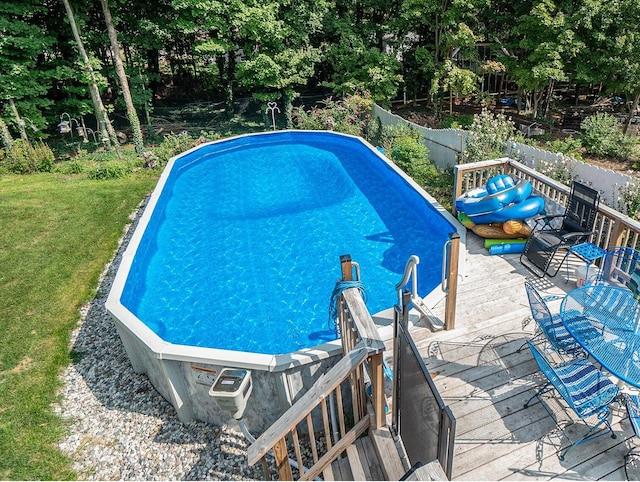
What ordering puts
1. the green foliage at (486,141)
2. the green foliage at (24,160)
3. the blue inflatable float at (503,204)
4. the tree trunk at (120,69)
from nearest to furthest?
the blue inflatable float at (503,204) → the green foliage at (486,141) → the green foliage at (24,160) → the tree trunk at (120,69)

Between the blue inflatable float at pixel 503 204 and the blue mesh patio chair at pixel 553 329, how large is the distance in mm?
2268

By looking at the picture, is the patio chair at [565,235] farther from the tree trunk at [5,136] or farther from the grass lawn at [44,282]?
the tree trunk at [5,136]

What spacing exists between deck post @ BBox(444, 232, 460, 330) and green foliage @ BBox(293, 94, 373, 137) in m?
10.1

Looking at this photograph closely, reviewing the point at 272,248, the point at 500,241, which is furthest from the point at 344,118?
the point at 500,241

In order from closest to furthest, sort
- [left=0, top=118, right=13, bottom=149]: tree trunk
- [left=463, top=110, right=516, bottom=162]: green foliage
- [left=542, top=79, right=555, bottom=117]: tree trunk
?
[left=463, top=110, right=516, bottom=162]: green foliage
[left=0, top=118, right=13, bottom=149]: tree trunk
[left=542, top=79, right=555, bottom=117]: tree trunk

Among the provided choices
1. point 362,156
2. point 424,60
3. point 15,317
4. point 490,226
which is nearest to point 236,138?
point 362,156

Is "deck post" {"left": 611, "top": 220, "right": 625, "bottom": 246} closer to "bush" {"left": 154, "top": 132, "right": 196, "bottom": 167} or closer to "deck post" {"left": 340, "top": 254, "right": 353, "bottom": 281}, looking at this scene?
"deck post" {"left": 340, "top": 254, "right": 353, "bottom": 281}

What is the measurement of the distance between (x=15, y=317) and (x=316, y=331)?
4564mm

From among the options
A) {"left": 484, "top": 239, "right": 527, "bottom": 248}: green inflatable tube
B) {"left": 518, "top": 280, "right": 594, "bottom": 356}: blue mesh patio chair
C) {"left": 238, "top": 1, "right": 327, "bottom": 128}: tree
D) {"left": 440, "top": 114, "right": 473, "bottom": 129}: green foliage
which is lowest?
{"left": 440, "top": 114, "right": 473, "bottom": 129}: green foliage

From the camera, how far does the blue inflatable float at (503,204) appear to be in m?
5.91

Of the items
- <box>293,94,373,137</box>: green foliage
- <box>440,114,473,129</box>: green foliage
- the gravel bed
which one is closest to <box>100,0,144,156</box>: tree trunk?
Answer: <box>293,94,373,137</box>: green foliage

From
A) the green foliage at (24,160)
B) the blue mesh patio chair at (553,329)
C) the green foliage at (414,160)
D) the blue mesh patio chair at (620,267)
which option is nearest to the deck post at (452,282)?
the blue mesh patio chair at (553,329)

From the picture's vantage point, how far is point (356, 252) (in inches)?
301

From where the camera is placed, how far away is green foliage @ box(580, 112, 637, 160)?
1245 cm
